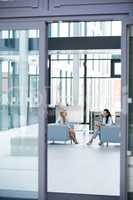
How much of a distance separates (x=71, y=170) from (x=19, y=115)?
10.4 ft

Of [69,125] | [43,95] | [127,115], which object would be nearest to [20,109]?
[43,95]

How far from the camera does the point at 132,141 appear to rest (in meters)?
4.57

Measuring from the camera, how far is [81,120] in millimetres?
16891

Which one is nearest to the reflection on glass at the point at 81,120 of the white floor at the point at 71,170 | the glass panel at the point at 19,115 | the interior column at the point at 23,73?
the white floor at the point at 71,170

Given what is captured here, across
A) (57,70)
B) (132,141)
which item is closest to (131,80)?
(132,141)

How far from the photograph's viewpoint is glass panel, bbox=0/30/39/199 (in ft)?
15.9

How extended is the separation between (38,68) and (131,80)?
1.17m

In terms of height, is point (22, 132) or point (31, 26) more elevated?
point (31, 26)

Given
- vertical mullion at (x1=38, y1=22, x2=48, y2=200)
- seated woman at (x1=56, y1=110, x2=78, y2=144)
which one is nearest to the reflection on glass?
seated woman at (x1=56, y1=110, x2=78, y2=144)

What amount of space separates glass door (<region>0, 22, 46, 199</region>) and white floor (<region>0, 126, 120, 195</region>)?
0.01 m

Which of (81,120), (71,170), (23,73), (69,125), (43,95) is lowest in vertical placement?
(71,170)

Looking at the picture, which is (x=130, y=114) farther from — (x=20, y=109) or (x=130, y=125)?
(x=20, y=109)

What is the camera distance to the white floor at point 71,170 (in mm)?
5016

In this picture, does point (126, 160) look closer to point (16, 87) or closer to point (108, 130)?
point (16, 87)
